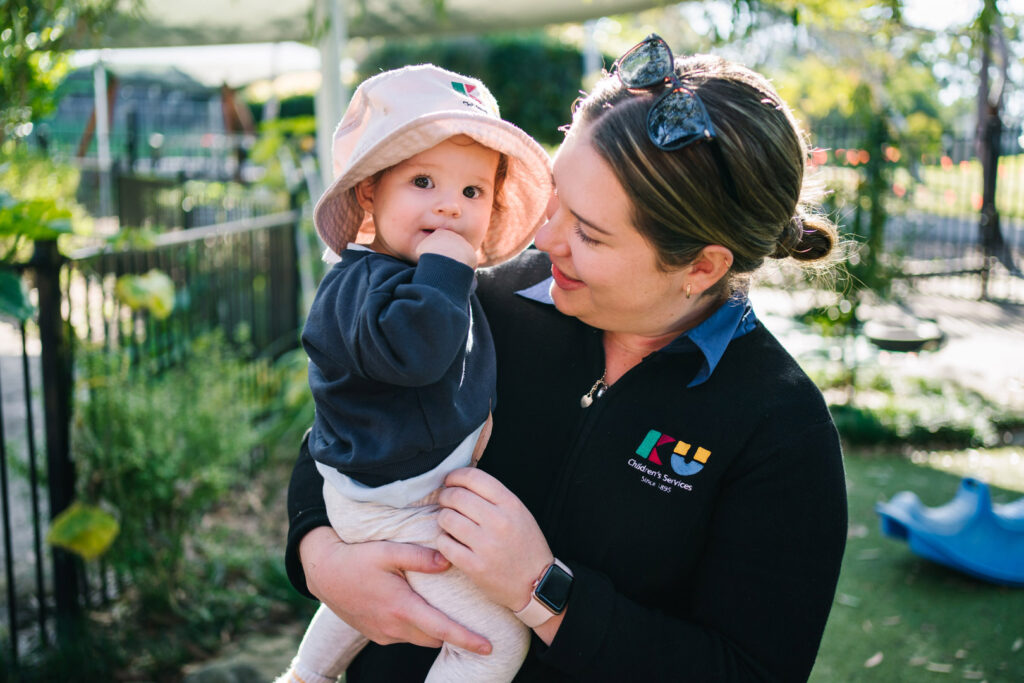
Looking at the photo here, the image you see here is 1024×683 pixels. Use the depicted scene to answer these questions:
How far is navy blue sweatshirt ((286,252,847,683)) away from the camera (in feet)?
4.34

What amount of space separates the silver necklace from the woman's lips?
0.61 ft

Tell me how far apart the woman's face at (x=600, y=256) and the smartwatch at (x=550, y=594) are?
0.46 meters

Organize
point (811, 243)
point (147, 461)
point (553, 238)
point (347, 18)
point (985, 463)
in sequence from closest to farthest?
1. point (553, 238)
2. point (811, 243)
3. point (147, 461)
4. point (347, 18)
5. point (985, 463)

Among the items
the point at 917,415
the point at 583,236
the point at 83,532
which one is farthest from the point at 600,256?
the point at 917,415

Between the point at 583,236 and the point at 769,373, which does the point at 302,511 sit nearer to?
the point at 583,236

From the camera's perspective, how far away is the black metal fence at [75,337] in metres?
3.08

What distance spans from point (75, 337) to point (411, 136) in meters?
2.45

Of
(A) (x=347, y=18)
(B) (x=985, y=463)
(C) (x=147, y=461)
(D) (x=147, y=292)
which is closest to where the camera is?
(C) (x=147, y=461)

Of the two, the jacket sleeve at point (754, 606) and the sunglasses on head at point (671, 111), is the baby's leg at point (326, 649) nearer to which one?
the jacket sleeve at point (754, 606)

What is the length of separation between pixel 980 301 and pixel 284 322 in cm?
916

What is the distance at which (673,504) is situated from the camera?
1405 mm

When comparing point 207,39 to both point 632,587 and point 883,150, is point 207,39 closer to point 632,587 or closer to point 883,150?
point 632,587

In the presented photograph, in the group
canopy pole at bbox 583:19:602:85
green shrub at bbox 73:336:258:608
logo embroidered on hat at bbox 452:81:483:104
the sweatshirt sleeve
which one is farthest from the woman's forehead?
canopy pole at bbox 583:19:602:85

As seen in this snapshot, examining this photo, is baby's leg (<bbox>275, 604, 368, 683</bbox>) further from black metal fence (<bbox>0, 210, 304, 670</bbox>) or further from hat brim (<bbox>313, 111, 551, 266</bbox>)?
black metal fence (<bbox>0, 210, 304, 670</bbox>)
